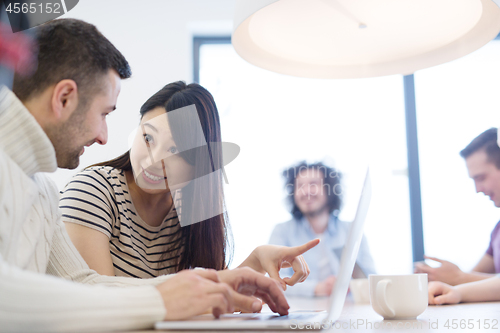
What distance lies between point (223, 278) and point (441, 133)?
2392mm

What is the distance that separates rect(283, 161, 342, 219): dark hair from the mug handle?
188cm

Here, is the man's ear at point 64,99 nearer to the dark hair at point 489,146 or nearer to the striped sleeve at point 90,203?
the striped sleeve at point 90,203

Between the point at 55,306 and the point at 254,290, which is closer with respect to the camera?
the point at 55,306

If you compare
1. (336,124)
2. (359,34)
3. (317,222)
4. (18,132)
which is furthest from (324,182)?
(18,132)

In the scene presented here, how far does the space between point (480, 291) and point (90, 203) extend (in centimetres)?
92

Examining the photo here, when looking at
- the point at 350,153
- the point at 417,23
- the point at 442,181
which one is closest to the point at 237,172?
the point at 350,153

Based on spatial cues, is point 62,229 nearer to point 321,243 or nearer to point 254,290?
point 254,290

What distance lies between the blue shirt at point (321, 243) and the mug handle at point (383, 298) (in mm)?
1410

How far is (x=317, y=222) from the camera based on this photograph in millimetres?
2443

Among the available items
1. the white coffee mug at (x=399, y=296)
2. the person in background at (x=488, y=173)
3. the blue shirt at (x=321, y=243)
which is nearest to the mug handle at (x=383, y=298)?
the white coffee mug at (x=399, y=296)

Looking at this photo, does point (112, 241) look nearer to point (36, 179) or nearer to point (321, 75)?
point (36, 179)

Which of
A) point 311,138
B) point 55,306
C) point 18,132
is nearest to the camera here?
point 55,306

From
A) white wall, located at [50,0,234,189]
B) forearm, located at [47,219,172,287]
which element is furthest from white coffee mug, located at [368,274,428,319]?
white wall, located at [50,0,234,189]

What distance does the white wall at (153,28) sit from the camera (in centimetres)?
251
